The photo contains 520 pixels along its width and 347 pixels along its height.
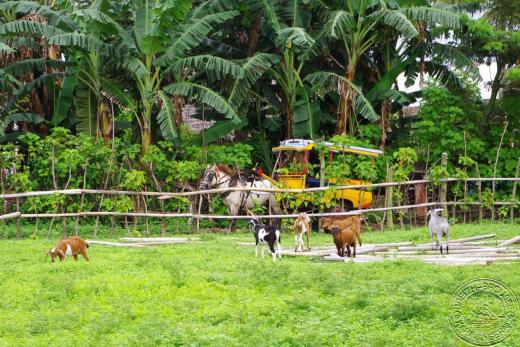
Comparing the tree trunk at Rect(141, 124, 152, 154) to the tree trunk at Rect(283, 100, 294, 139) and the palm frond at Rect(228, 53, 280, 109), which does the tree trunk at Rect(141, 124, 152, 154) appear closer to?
the palm frond at Rect(228, 53, 280, 109)

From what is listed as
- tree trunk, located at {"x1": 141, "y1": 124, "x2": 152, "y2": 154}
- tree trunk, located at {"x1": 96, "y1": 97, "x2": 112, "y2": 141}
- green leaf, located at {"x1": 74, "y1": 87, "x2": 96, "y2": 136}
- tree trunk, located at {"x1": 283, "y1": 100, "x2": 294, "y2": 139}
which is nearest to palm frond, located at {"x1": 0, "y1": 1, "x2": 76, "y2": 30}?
green leaf, located at {"x1": 74, "y1": 87, "x2": 96, "y2": 136}

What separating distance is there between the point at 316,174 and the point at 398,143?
129 inches

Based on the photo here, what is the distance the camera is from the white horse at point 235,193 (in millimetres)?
19422

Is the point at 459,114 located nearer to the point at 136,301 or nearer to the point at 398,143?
the point at 398,143

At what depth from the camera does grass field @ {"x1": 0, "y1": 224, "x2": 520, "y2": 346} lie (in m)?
7.96

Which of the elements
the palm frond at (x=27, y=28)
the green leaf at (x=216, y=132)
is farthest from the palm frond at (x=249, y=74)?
the palm frond at (x=27, y=28)

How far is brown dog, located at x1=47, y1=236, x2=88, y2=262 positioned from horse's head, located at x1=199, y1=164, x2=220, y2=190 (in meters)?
6.81

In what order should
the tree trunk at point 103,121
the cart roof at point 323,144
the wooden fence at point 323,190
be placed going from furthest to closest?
the tree trunk at point 103,121
the cart roof at point 323,144
the wooden fence at point 323,190

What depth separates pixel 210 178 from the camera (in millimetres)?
19422

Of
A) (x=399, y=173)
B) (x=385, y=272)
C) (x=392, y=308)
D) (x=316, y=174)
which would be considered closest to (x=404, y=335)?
(x=392, y=308)

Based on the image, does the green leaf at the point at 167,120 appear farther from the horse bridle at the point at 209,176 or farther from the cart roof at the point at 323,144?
the cart roof at the point at 323,144

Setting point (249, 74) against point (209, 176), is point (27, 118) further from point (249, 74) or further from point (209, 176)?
point (249, 74)

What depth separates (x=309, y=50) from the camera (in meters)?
Result: 20.4

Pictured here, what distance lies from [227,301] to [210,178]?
9.99 metres
